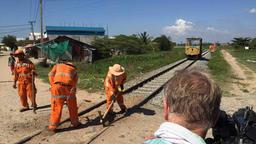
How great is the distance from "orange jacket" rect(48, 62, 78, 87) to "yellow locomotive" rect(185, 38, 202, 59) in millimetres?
33029

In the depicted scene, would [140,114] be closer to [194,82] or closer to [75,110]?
[75,110]

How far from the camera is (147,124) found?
8703 millimetres

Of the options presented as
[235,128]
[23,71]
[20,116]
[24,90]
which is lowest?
[20,116]

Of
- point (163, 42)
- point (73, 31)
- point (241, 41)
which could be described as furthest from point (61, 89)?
point (241, 41)

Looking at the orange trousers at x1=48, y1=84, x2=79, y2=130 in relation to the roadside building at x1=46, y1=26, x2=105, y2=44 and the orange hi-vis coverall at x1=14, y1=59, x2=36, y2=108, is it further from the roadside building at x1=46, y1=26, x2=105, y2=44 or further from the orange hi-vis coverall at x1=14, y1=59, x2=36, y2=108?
the roadside building at x1=46, y1=26, x2=105, y2=44

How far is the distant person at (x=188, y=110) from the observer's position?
6.28ft

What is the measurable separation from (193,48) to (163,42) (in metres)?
49.6

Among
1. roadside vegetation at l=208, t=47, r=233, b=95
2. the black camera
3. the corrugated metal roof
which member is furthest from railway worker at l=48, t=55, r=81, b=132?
the corrugated metal roof

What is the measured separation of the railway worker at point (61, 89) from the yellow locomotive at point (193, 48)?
1300 inches

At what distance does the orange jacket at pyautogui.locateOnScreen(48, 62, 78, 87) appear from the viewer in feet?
25.6

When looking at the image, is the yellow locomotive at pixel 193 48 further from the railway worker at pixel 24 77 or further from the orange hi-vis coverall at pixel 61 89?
the orange hi-vis coverall at pixel 61 89

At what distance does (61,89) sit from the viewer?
7809 mm

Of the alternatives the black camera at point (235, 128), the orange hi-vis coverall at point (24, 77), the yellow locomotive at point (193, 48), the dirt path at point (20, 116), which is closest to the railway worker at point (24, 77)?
the orange hi-vis coverall at point (24, 77)

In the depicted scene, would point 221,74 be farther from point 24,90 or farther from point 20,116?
point 20,116
